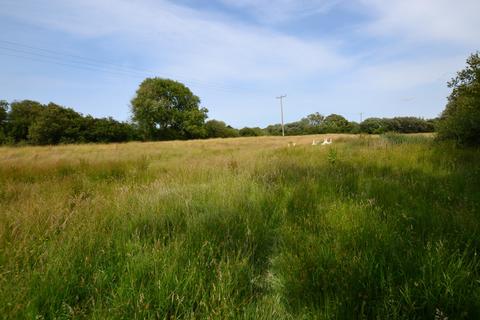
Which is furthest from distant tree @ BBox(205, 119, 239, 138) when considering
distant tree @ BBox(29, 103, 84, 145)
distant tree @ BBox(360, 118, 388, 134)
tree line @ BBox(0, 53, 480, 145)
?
distant tree @ BBox(360, 118, 388, 134)

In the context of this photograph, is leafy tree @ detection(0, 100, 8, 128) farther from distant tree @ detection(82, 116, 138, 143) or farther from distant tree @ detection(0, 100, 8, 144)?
distant tree @ detection(82, 116, 138, 143)

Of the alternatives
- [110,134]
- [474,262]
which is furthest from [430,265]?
[110,134]

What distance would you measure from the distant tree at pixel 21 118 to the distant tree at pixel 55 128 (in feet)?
17.7

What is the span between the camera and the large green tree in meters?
49.7

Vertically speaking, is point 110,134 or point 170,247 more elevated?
point 110,134

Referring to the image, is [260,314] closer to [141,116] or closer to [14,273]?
[14,273]

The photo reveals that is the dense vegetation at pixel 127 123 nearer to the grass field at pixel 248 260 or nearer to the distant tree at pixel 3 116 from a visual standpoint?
the distant tree at pixel 3 116

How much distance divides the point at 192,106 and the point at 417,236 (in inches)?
2286

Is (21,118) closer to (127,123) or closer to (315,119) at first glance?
(127,123)

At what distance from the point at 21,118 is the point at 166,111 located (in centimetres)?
2585

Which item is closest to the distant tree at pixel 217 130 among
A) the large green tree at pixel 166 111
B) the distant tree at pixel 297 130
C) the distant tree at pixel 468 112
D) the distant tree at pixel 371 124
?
the large green tree at pixel 166 111

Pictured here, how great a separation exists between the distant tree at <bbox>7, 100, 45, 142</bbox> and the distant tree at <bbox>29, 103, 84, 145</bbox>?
538 centimetres

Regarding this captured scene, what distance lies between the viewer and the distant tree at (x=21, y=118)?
44.0m

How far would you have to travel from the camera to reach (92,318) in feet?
4.45
